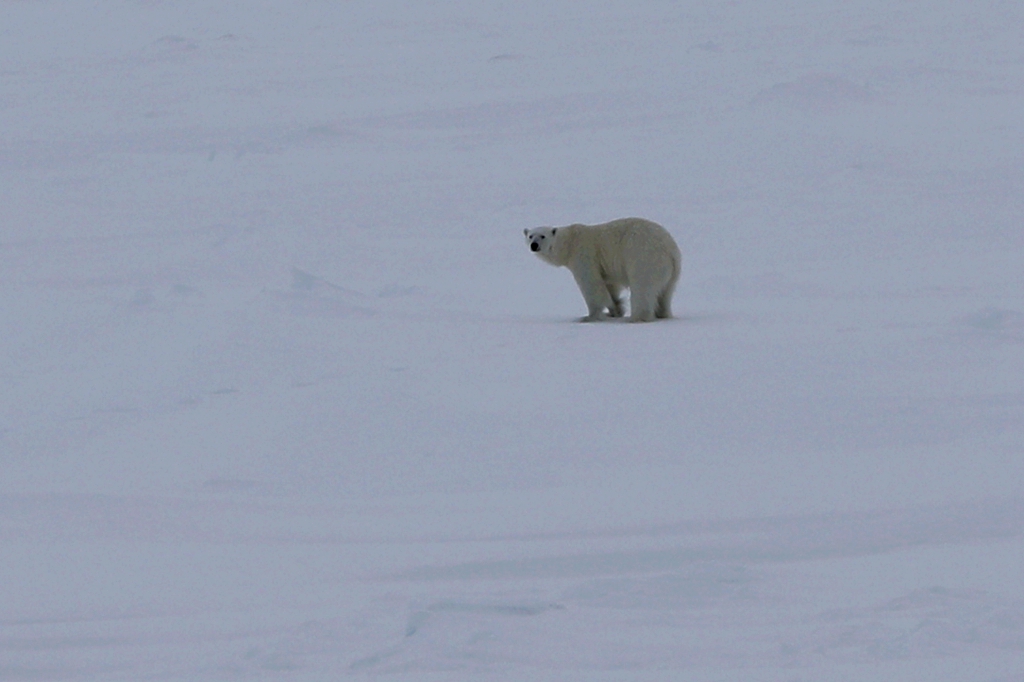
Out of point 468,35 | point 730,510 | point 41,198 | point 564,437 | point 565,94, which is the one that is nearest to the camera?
point 730,510

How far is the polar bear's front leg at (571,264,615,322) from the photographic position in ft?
27.1

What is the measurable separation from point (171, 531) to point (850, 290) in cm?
483

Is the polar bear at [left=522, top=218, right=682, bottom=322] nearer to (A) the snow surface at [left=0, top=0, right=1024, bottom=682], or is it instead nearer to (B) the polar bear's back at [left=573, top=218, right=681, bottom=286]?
(B) the polar bear's back at [left=573, top=218, right=681, bottom=286]

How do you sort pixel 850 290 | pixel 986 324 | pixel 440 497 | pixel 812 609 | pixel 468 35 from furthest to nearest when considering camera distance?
pixel 468 35
pixel 850 290
pixel 986 324
pixel 440 497
pixel 812 609

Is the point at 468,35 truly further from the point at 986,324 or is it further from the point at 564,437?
the point at 564,437

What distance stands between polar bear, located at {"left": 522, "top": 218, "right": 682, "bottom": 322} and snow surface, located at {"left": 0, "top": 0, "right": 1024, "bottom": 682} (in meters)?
0.30

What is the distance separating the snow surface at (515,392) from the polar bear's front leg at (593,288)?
0.29m

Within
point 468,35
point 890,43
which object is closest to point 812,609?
point 890,43

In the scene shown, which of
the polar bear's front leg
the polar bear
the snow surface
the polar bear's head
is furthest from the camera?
the polar bear's head

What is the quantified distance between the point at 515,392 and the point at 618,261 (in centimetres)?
243

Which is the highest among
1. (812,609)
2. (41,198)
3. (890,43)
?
(890,43)

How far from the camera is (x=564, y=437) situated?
528 centimetres

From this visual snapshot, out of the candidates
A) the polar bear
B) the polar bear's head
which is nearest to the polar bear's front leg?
the polar bear

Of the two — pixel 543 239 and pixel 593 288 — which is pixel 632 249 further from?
pixel 543 239
